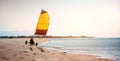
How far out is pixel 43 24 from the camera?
516 cm

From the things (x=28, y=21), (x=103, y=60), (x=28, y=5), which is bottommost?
(x=103, y=60)

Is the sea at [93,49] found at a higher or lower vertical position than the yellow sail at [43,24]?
lower

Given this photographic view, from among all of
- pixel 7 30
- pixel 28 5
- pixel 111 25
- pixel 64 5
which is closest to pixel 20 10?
pixel 28 5

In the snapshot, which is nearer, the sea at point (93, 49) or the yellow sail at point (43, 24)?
the yellow sail at point (43, 24)

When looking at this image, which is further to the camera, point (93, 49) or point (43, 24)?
point (93, 49)

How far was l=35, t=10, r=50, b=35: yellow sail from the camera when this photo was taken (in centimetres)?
511

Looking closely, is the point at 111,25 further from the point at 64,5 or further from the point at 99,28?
the point at 64,5

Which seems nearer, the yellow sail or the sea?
the yellow sail

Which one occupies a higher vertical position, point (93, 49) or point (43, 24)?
point (43, 24)

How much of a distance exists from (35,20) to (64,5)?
0.85 m

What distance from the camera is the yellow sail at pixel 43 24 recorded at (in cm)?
511

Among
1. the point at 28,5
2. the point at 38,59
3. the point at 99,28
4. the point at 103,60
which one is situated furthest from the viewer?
the point at 99,28

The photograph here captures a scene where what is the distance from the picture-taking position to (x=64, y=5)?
5.26 meters

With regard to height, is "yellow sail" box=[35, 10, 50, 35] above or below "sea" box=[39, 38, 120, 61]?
above
